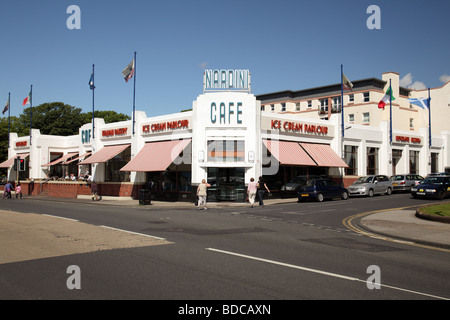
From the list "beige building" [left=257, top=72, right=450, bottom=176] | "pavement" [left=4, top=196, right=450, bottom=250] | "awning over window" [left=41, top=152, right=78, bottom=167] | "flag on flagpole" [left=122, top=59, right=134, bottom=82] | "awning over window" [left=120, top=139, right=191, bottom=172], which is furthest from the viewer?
"awning over window" [left=41, top=152, right=78, bottom=167]

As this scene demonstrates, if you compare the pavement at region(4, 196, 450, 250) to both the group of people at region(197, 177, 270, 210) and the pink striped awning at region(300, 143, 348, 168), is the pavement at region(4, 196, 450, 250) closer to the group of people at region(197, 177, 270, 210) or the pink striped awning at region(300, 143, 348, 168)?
the group of people at region(197, 177, 270, 210)

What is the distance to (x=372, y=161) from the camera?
3903 centimetres

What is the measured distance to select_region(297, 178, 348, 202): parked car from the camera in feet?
87.6

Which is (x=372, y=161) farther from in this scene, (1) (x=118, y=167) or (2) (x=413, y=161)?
(1) (x=118, y=167)

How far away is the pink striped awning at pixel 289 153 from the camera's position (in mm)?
28438

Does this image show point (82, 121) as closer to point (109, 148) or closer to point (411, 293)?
point (109, 148)

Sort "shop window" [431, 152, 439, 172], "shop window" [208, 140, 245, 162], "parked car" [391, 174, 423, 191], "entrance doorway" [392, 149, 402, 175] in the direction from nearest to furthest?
"shop window" [208, 140, 245, 162], "parked car" [391, 174, 423, 191], "entrance doorway" [392, 149, 402, 175], "shop window" [431, 152, 439, 172]

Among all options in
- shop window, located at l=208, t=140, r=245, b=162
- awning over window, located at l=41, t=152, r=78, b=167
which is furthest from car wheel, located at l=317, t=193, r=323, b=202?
awning over window, located at l=41, t=152, r=78, b=167

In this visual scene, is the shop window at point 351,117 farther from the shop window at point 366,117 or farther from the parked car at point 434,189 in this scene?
the parked car at point 434,189

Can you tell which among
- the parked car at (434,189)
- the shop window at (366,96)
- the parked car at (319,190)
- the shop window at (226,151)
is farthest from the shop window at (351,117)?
the shop window at (226,151)

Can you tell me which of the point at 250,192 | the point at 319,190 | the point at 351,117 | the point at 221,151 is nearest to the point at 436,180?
the point at 319,190

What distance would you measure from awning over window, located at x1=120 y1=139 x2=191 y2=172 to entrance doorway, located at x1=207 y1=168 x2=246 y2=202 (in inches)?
113

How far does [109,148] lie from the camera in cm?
3569
